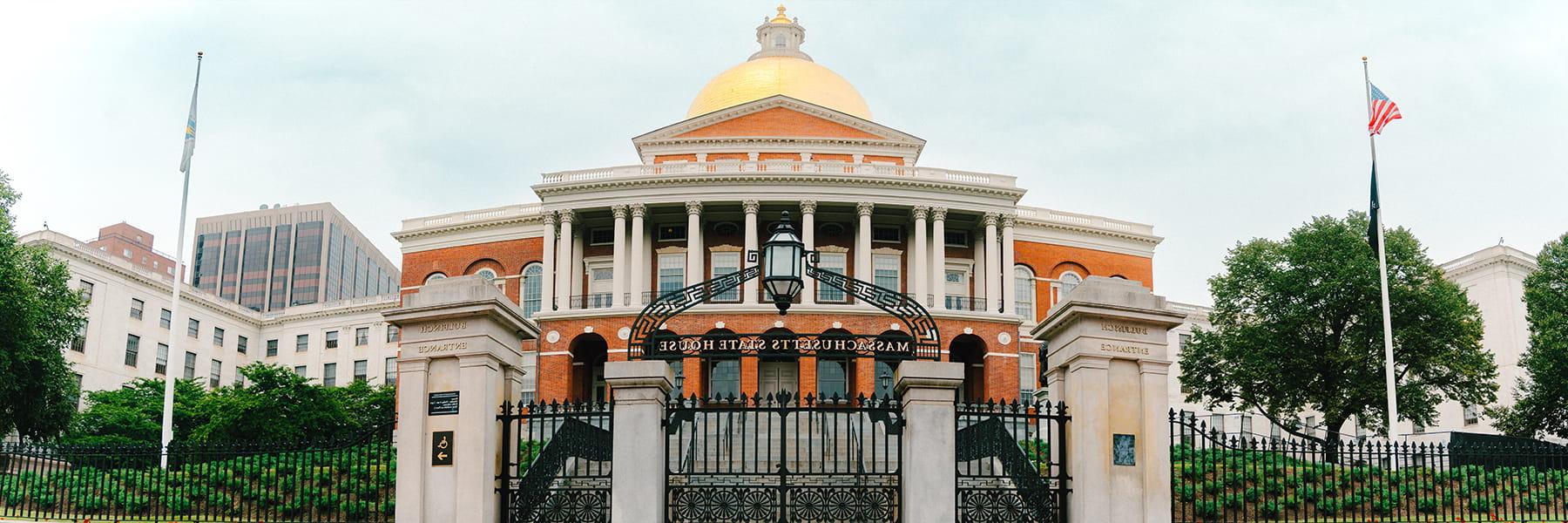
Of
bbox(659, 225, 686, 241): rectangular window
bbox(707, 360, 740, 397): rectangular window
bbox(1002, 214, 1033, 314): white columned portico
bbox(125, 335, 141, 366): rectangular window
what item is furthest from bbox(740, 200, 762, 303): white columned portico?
bbox(125, 335, 141, 366): rectangular window

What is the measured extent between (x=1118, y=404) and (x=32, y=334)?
3790cm

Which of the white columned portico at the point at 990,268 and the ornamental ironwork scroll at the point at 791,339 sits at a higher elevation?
the white columned portico at the point at 990,268

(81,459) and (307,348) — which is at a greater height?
(307,348)

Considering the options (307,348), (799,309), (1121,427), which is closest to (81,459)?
(1121,427)

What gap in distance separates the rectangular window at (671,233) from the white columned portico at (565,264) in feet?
14.1

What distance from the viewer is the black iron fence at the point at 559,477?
16656 mm

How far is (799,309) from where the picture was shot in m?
60.9

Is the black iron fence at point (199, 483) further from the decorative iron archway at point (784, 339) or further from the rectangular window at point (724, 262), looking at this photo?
the rectangular window at point (724, 262)

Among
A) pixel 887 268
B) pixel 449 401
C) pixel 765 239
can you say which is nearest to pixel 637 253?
pixel 765 239

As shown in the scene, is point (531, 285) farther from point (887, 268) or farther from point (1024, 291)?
point (1024, 291)

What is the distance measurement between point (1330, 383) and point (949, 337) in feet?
56.0

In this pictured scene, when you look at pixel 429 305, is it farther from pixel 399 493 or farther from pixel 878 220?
pixel 878 220

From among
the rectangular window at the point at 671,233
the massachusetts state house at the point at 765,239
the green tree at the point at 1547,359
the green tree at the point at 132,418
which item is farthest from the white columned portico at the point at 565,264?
the green tree at the point at 1547,359

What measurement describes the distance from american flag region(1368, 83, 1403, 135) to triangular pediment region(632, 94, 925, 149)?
29.6 meters
